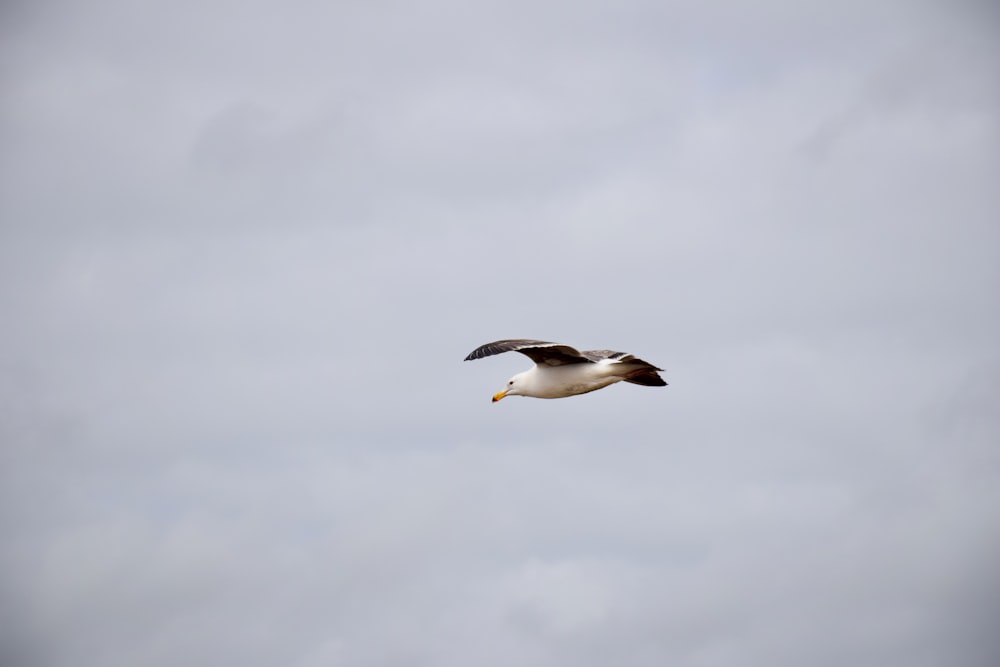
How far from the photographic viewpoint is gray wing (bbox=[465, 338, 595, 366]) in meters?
41.4

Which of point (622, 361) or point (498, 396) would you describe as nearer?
point (622, 361)

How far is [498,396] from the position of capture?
146ft

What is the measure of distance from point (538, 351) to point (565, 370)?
111cm

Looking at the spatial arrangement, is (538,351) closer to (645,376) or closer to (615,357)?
(615,357)

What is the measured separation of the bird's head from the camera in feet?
146

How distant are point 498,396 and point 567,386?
2.13m

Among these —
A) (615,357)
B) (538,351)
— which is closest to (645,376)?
(615,357)

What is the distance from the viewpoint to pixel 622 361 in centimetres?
4194

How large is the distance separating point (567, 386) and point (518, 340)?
174 cm

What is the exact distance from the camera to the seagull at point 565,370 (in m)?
42.2

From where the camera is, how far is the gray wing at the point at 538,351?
41.4 metres

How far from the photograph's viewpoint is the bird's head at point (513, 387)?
Answer: 44.4 meters

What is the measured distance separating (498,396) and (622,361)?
166 inches

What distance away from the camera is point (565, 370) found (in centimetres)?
4350
